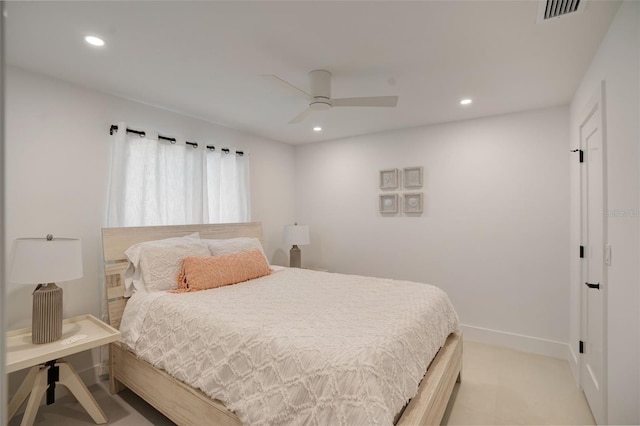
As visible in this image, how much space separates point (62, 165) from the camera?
246cm

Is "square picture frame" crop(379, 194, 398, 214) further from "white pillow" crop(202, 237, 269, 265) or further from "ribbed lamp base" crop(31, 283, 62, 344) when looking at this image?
"ribbed lamp base" crop(31, 283, 62, 344)

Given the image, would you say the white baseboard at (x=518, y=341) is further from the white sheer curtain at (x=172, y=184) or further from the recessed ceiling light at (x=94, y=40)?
the recessed ceiling light at (x=94, y=40)

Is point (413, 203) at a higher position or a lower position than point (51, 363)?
higher

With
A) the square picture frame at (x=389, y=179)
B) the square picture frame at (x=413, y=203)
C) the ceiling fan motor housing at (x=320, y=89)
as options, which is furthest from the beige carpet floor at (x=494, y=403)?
the ceiling fan motor housing at (x=320, y=89)

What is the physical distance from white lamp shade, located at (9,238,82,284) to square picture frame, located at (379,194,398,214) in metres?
3.27

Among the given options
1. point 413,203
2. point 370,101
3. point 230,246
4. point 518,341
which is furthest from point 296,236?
point 518,341

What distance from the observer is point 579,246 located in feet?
8.26

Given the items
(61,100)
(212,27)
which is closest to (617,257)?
(212,27)

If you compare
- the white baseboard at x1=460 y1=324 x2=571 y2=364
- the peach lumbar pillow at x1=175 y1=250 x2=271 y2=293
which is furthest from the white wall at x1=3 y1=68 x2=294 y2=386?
the white baseboard at x1=460 y1=324 x2=571 y2=364

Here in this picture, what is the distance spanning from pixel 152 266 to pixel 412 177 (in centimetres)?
305

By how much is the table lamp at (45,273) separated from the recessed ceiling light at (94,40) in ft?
4.29

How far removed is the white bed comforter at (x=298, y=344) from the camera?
4.32 feet

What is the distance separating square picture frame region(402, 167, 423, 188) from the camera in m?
3.79

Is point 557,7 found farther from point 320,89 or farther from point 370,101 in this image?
point 320,89
